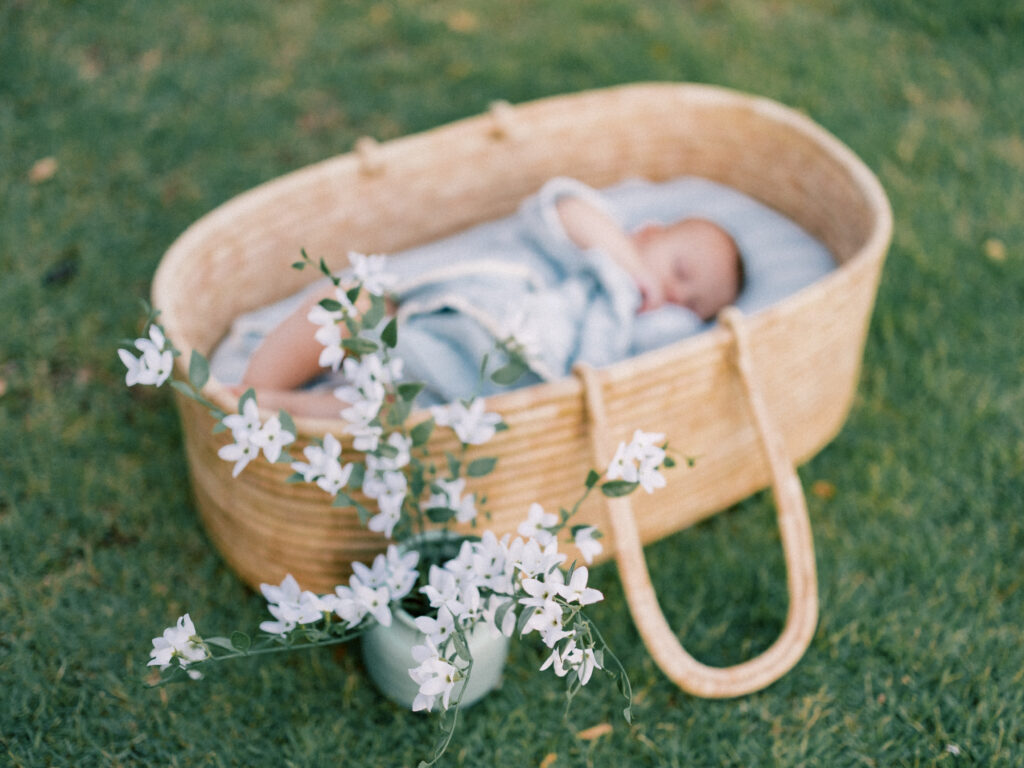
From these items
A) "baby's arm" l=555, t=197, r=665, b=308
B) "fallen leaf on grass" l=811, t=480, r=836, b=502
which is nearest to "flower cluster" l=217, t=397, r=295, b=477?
"baby's arm" l=555, t=197, r=665, b=308

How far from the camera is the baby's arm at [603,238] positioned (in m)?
1.96

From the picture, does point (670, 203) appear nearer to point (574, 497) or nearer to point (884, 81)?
point (574, 497)

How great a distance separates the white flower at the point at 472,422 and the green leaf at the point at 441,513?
126 mm

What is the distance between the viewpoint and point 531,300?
5.75 feet

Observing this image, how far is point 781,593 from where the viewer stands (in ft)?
5.78

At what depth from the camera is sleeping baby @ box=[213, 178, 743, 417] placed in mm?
1656

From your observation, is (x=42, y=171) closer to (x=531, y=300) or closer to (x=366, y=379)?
(x=531, y=300)

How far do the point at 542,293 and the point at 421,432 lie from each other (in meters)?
0.60

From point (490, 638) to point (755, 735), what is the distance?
52cm

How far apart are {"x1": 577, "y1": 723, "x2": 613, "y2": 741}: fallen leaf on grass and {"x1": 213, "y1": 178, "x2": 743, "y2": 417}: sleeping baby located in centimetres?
62

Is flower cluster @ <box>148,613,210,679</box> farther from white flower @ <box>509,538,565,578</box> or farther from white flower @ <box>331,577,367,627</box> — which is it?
white flower @ <box>509,538,565,578</box>

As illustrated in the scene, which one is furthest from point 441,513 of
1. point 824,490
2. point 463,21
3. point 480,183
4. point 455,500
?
point 463,21

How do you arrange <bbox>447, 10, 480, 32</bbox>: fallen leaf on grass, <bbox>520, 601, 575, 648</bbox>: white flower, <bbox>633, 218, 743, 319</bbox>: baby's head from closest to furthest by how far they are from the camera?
<bbox>520, 601, 575, 648</bbox>: white flower < <bbox>633, 218, 743, 319</bbox>: baby's head < <bbox>447, 10, 480, 32</bbox>: fallen leaf on grass

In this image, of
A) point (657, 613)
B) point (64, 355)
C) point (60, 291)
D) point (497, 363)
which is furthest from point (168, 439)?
point (657, 613)
